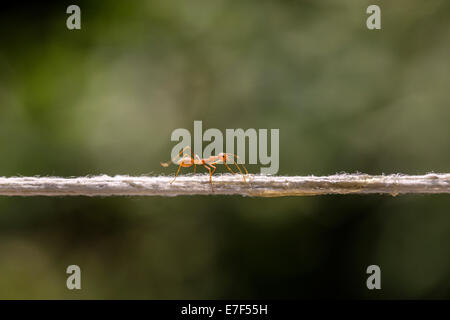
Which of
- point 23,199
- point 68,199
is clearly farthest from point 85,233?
point 23,199

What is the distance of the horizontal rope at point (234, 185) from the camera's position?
1002 millimetres

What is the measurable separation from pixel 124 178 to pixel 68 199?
922 mm

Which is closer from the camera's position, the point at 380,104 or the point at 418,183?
the point at 418,183

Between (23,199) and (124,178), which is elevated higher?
(124,178)

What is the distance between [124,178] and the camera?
1.02m

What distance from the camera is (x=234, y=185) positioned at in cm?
105

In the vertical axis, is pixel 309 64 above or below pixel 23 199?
above

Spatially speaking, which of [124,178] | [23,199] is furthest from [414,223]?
[23,199]

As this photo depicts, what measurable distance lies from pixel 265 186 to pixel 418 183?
0.35 metres

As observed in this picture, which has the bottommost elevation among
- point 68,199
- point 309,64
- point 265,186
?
point 68,199

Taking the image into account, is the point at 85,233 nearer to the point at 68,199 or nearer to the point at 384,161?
the point at 68,199

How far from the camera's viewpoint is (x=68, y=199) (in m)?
1.83

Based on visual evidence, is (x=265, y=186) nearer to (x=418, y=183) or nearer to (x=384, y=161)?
(x=418, y=183)

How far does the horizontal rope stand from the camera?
1.00m
